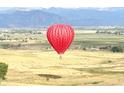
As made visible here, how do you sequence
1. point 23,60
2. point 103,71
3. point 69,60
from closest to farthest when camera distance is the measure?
1. point 103,71
2. point 23,60
3. point 69,60

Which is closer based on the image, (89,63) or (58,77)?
(58,77)

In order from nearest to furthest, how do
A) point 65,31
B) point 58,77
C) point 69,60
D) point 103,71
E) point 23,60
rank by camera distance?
point 65,31, point 58,77, point 103,71, point 23,60, point 69,60
